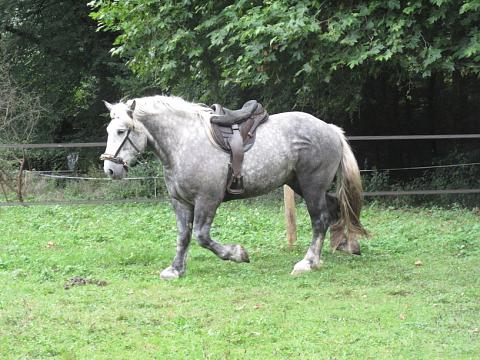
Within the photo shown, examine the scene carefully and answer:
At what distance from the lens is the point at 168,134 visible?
6.84m

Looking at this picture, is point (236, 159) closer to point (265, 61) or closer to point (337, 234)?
point (337, 234)

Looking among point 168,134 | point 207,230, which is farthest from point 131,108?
point 207,230

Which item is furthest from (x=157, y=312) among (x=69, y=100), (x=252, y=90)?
(x=69, y=100)

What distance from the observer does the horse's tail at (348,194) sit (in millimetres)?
7609

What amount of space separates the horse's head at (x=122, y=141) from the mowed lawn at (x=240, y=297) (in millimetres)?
1144

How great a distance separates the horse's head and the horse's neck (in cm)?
17

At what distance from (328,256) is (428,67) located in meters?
4.22

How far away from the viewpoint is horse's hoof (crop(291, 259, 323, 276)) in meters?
7.00

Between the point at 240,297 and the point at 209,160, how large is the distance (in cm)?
150

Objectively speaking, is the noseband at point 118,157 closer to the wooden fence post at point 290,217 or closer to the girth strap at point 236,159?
the girth strap at point 236,159

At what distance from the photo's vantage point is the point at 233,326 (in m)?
4.99

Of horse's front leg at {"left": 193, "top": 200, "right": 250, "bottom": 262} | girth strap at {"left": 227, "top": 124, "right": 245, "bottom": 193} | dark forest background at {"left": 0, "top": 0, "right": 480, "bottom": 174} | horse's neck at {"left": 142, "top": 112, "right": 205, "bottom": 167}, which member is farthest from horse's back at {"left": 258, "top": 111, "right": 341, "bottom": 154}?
dark forest background at {"left": 0, "top": 0, "right": 480, "bottom": 174}

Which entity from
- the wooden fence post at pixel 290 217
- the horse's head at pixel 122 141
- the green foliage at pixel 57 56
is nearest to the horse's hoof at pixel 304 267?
the wooden fence post at pixel 290 217

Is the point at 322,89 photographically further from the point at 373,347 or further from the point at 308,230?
the point at 373,347
